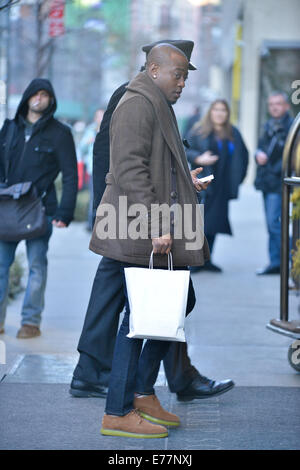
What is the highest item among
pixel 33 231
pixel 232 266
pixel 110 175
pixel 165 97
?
pixel 165 97

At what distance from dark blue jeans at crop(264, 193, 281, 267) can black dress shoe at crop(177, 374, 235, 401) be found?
4859 mm

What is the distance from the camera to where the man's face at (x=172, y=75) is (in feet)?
15.3

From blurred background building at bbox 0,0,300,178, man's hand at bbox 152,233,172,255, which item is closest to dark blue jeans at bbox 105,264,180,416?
man's hand at bbox 152,233,172,255

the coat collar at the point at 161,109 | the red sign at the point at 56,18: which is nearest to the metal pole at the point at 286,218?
the coat collar at the point at 161,109

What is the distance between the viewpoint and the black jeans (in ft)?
17.5

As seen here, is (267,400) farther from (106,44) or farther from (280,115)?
(106,44)

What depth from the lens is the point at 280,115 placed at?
10070 millimetres

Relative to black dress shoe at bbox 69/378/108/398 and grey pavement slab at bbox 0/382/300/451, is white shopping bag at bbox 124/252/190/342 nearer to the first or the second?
grey pavement slab at bbox 0/382/300/451

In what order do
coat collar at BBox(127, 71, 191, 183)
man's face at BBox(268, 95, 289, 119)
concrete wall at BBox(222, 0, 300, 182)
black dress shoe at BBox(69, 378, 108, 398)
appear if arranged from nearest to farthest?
coat collar at BBox(127, 71, 191, 183) < black dress shoe at BBox(69, 378, 108, 398) < man's face at BBox(268, 95, 289, 119) < concrete wall at BBox(222, 0, 300, 182)

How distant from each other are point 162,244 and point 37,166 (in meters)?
2.52

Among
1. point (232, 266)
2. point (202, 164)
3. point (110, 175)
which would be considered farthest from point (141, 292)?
point (232, 266)

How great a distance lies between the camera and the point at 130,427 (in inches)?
187

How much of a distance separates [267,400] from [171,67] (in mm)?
1938
